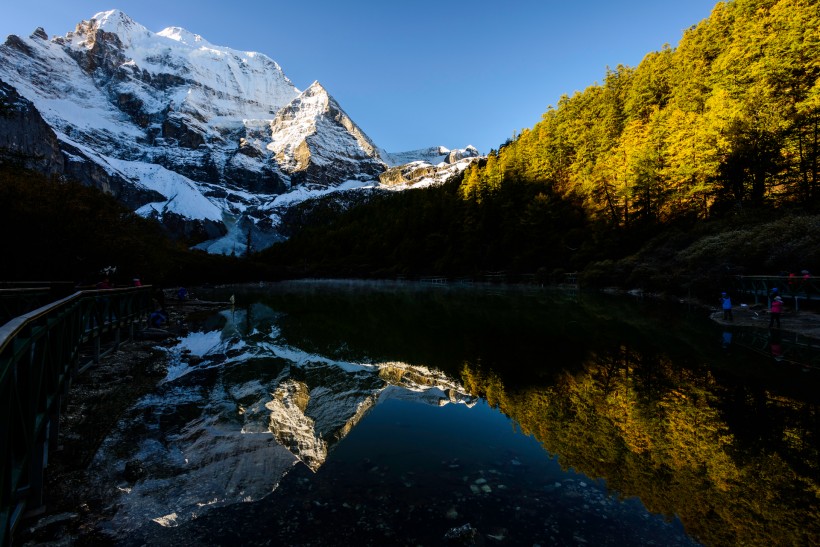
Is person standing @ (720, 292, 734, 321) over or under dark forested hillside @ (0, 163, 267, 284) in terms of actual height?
under

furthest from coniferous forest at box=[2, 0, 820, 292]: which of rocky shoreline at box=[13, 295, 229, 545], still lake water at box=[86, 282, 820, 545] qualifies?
still lake water at box=[86, 282, 820, 545]

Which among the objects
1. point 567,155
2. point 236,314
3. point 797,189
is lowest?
point 236,314

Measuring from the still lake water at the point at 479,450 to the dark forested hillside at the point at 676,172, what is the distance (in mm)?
17748

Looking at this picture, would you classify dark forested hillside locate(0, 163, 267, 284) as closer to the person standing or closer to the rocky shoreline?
the rocky shoreline

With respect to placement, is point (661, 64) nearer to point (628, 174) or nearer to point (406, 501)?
point (628, 174)

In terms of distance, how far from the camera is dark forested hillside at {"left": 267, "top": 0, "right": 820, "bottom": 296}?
28.9m

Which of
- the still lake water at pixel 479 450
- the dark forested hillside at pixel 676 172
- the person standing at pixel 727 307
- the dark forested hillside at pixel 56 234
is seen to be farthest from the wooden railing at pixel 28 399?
the dark forested hillside at pixel 676 172

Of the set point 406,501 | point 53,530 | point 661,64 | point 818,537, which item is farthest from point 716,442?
point 661,64

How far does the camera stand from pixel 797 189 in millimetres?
29703

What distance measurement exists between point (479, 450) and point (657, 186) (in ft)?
155

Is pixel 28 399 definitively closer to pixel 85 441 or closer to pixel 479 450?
pixel 85 441

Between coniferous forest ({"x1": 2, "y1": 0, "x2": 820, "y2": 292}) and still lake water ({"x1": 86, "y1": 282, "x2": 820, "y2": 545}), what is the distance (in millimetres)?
13008

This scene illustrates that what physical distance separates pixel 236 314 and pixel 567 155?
6169 centimetres

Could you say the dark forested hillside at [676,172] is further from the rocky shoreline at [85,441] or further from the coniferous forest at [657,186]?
the rocky shoreline at [85,441]
